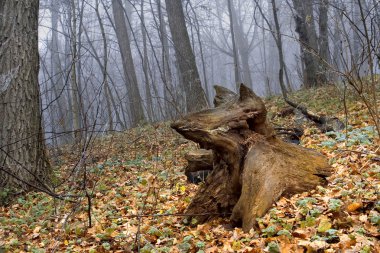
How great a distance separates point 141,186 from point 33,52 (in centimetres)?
285

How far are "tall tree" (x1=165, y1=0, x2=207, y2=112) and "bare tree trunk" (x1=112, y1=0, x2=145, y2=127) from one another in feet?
9.85

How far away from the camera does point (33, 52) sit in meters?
6.34

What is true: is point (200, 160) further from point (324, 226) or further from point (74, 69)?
point (74, 69)

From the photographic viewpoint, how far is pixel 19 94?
20.0 feet

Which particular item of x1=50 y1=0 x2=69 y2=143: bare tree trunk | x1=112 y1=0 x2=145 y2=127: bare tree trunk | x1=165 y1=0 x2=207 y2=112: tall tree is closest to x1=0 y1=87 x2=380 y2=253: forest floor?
x1=50 y1=0 x2=69 y2=143: bare tree trunk

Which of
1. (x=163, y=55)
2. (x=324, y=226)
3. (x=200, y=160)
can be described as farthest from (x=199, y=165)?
(x=163, y=55)

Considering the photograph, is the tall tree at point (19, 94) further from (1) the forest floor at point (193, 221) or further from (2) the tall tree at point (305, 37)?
(2) the tall tree at point (305, 37)

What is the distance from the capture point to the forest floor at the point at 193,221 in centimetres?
306

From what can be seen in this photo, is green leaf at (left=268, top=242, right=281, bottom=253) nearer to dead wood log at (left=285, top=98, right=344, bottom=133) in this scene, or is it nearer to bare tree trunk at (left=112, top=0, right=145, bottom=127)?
dead wood log at (left=285, top=98, right=344, bottom=133)

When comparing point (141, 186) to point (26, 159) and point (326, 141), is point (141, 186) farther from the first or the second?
point (326, 141)

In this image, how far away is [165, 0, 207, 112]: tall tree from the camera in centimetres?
1021

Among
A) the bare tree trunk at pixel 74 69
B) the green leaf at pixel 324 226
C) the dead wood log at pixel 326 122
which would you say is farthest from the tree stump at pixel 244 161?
the dead wood log at pixel 326 122

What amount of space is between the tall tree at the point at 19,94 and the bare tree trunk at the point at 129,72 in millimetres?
7262

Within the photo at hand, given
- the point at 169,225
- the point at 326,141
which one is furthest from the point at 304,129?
the point at 169,225
